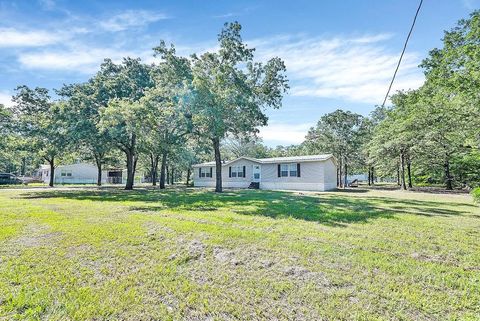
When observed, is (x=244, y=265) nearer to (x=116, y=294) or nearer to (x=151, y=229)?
(x=116, y=294)

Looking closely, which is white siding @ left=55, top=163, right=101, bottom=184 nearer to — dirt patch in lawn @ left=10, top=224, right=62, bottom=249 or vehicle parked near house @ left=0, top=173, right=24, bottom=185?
vehicle parked near house @ left=0, top=173, right=24, bottom=185

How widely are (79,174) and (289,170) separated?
126 ft

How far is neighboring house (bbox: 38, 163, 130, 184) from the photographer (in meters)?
42.4

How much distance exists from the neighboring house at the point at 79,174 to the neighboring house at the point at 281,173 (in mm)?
22579

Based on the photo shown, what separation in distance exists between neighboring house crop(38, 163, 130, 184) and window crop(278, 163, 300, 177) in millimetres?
31264

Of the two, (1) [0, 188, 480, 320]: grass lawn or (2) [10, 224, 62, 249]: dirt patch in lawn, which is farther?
(2) [10, 224, 62, 249]: dirt patch in lawn

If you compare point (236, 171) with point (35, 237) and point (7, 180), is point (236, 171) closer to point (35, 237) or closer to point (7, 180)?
Result: point (35, 237)

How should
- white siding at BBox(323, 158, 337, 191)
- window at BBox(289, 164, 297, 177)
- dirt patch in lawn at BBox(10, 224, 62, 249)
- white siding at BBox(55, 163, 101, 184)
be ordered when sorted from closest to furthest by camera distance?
dirt patch in lawn at BBox(10, 224, 62, 249) < white siding at BBox(323, 158, 337, 191) < window at BBox(289, 164, 297, 177) < white siding at BBox(55, 163, 101, 184)

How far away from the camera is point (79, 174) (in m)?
44.8

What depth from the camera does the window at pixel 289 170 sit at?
2390 centimetres

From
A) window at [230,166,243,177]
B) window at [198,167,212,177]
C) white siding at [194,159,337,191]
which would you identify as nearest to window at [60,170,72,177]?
window at [198,167,212,177]

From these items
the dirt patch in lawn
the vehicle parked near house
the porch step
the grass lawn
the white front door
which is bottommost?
the grass lawn

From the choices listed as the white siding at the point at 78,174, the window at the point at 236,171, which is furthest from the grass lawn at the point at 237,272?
the white siding at the point at 78,174

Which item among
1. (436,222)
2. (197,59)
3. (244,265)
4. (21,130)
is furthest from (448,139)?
(21,130)
